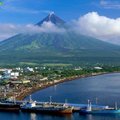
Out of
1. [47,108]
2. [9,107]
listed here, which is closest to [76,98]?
[47,108]

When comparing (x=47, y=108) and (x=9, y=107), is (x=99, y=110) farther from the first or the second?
(x=9, y=107)

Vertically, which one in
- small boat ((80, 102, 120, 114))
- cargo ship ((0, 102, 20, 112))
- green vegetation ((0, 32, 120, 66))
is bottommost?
small boat ((80, 102, 120, 114))

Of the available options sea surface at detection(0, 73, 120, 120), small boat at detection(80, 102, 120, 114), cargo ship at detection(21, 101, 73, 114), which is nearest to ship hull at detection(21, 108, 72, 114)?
cargo ship at detection(21, 101, 73, 114)

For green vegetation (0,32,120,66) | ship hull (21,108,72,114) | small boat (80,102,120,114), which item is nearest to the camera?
small boat (80,102,120,114)

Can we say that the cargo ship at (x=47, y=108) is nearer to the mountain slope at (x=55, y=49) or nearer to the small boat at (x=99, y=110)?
the small boat at (x=99, y=110)

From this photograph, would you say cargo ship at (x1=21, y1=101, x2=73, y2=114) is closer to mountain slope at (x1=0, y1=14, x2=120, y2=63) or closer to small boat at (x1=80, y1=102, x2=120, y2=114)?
small boat at (x1=80, y1=102, x2=120, y2=114)

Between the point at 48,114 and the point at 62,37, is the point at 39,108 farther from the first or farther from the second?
the point at 62,37

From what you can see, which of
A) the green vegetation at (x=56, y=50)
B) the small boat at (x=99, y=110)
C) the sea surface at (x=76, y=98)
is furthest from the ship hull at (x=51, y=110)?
the green vegetation at (x=56, y=50)

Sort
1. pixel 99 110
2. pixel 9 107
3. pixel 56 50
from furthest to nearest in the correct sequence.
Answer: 1. pixel 56 50
2. pixel 9 107
3. pixel 99 110
